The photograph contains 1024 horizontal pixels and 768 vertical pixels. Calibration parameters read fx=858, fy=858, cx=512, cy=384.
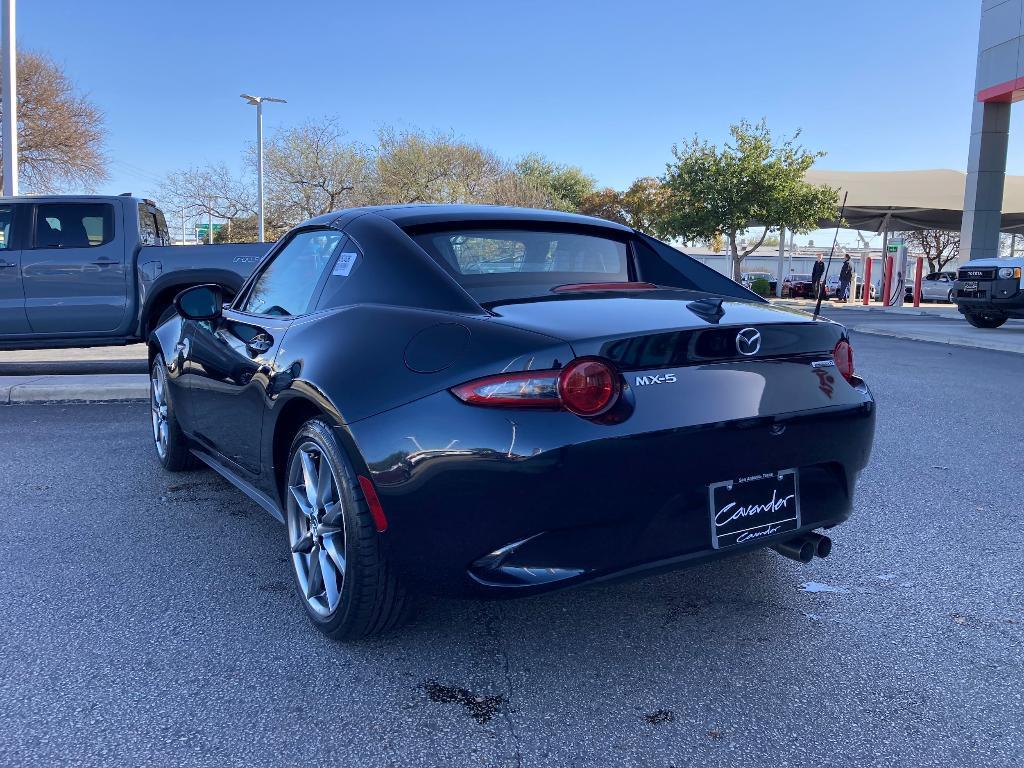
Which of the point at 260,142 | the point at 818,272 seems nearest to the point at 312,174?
the point at 260,142

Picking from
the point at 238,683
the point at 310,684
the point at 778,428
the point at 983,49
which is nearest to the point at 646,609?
the point at 778,428

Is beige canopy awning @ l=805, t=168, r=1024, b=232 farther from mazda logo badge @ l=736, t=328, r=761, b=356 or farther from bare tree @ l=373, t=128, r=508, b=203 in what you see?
mazda logo badge @ l=736, t=328, r=761, b=356

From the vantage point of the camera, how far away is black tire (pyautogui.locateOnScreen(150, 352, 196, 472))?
4.89 metres

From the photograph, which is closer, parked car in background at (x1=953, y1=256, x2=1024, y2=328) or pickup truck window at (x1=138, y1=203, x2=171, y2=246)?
pickup truck window at (x1=138, y1=203, x2=171, y2=246)

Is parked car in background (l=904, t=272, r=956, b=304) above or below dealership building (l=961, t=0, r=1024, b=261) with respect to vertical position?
below

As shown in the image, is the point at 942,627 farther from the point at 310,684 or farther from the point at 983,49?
the point at 983,49

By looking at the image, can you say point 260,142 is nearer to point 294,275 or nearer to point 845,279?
point 845,279

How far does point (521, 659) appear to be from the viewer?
283 centimetres

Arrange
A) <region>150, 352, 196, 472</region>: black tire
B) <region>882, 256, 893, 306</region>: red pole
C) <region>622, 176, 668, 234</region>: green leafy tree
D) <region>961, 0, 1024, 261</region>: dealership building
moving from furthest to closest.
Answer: <region>622, 176, 668, 234</region>: green leafy tree → <region>882, 256, 893, 306</region>: red pole → <region>961, 0, 1024, 261</region>: dealership building → <region>150, 352, 196, 472</region>: black tire

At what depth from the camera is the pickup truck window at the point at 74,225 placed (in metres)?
8.89

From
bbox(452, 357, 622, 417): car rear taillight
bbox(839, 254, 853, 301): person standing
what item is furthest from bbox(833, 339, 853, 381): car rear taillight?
bbox(839, 254, 853, 301): person standing

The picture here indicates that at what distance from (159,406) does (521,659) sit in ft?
11.0

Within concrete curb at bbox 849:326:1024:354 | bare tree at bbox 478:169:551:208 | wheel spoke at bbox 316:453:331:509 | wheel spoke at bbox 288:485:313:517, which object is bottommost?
concrete curb at bbox 849:326:1024:354

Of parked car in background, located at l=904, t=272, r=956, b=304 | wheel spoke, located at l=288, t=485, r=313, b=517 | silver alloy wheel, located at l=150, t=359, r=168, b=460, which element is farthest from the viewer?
parked car in background, located at l=904, t=272, r=956, b=304
